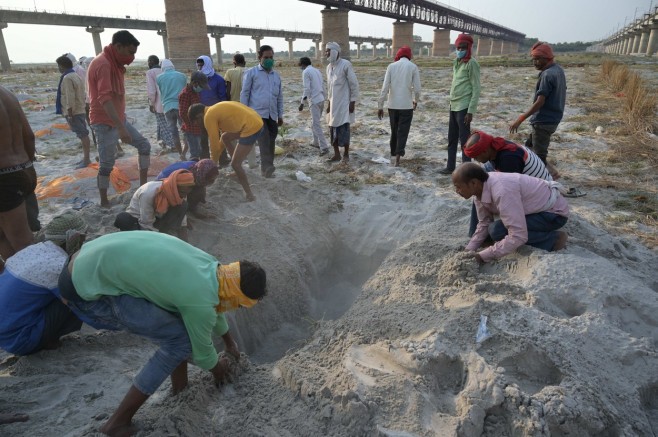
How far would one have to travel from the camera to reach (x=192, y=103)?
17.5 ft

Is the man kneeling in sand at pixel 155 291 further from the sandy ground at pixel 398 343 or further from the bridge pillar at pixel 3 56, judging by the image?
the bridge pillar at pixel 3 56

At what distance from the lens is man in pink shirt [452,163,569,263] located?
2.84 meters

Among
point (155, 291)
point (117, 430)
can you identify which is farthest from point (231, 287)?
point (117, 430)

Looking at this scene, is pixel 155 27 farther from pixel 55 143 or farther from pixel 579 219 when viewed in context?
pixel 579 219

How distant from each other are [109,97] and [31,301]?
242 centimetres

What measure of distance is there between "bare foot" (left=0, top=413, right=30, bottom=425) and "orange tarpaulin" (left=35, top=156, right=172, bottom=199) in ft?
12.2

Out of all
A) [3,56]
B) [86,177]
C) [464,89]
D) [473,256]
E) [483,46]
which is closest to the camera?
[473,256]

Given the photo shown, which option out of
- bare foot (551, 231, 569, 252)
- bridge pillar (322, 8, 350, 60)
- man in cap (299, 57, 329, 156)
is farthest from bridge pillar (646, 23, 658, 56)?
bare foot (551, 231, 569, 252)

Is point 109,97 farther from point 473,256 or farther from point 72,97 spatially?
point 473,256

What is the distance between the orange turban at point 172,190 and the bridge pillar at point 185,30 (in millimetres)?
18964

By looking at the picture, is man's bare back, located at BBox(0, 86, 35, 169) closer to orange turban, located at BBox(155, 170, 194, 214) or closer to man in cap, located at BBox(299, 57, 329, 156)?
orange turban, located at BBox(155, 170, 194, 214)

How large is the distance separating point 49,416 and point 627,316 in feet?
11.1

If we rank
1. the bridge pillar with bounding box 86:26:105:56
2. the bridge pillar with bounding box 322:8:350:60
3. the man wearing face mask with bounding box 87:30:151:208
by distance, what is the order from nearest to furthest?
the man wearing face mask with bounding box 87:30:151:208 < the bridge pillar with bounding box 322:8:350:60 < the bridge pillar with bounding box 86:26:105:56

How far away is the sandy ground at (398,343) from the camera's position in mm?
1979
